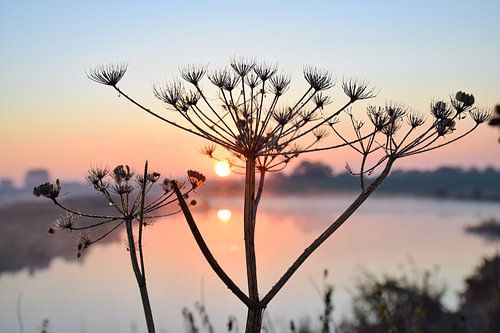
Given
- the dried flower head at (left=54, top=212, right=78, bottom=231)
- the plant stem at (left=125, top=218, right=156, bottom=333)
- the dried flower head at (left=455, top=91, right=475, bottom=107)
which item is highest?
the dried flower head at (left=455, top=91, right=475, bottom=107)

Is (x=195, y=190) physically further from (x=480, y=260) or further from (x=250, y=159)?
(x=480, y=260)

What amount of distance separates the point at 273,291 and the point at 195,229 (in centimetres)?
25

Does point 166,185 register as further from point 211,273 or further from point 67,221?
point 211,273

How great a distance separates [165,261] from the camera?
20172 millimetres

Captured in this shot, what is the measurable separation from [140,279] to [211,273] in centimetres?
1741

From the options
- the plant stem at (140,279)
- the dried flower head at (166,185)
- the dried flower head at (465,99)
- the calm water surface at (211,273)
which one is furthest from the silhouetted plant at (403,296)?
the plant stem at (140,279)

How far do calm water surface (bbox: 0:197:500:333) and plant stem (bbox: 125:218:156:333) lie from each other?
0.24 feet

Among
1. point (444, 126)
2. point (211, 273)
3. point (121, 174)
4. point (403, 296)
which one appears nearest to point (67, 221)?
point (121, 174)

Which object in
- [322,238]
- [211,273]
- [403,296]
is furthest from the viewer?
[211,273]

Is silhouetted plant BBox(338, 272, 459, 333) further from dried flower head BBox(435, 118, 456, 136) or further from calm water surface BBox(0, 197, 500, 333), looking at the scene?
dried flower head BBox(435, 118, 456, 136)

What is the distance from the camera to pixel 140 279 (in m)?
1.65

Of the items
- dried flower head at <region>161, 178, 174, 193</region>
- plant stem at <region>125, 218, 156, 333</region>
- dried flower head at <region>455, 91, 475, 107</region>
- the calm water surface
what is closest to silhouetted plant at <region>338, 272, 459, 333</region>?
the calm water surface

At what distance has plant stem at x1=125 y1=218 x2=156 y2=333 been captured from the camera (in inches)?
61.6

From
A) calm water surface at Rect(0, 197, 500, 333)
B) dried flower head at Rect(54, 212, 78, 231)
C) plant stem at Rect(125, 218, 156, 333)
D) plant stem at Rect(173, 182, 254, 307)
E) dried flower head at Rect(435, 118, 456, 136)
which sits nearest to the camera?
plant stem at Rect(173, 182, 254, 307)
